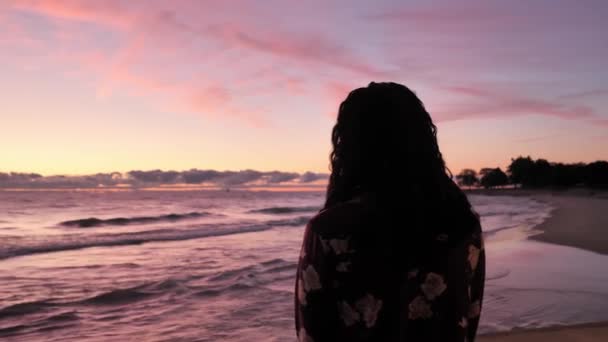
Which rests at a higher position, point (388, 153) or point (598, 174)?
point (598, 174)

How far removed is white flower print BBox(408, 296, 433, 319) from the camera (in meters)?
1.42

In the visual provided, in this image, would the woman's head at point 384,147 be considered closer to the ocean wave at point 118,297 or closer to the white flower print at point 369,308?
the white flower print at point 369,308

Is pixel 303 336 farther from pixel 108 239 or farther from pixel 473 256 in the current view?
pixel 108 239

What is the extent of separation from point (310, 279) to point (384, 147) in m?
0.46

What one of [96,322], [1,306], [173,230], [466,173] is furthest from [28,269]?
[466,173]

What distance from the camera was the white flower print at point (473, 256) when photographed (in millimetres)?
1504

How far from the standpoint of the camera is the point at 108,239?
16.2 meters

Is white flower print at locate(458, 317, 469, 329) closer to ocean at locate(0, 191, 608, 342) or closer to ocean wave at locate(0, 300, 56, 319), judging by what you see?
ocean at locate(0, 191, 608, 342)

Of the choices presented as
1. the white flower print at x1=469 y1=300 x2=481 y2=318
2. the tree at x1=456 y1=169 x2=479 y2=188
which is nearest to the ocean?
the white flower print at x1=469 y1=300 x2=481 y2=318

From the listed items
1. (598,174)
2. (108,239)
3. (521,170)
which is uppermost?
(521,170)

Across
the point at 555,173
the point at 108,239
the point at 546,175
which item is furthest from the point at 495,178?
the point at 108,239

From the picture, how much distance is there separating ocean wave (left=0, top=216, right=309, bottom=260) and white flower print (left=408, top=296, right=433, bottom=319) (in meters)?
13.0

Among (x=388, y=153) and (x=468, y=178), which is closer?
(x=388, y=153)

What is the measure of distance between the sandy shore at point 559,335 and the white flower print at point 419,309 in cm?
325
